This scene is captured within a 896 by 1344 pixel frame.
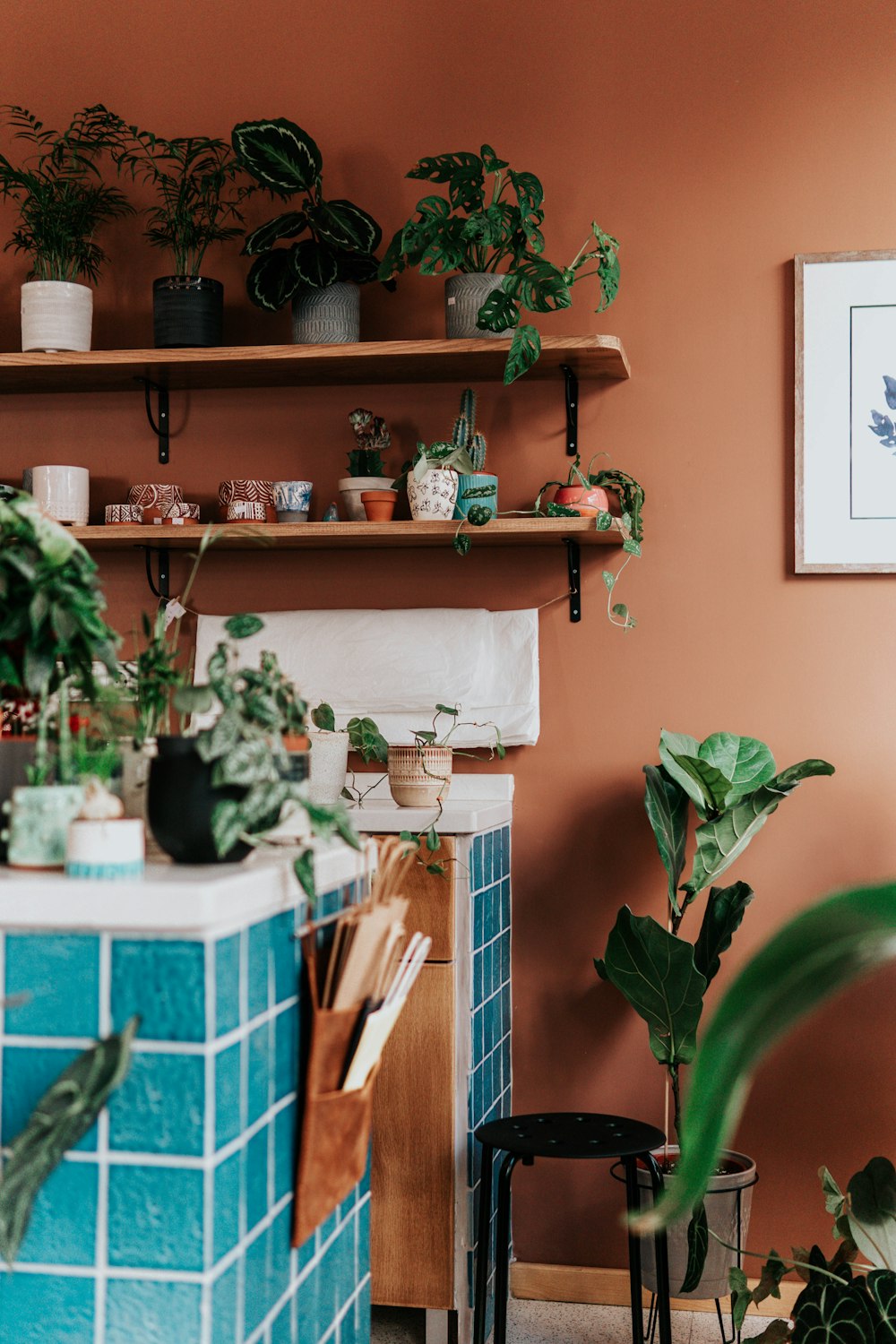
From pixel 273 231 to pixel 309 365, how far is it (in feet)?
0.91

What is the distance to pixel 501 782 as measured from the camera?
281 centimetres

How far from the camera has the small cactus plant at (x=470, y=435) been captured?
105 inches

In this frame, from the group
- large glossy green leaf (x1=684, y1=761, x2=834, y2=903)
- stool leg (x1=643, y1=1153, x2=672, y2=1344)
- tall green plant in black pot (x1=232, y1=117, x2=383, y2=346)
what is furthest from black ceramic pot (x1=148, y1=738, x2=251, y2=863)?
tall green plant in black pot (x1=232, y1=117, x2=383, y2=346)

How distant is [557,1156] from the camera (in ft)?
6.77

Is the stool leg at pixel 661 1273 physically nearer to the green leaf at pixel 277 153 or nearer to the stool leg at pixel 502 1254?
the stool leg at pixel 502 1254

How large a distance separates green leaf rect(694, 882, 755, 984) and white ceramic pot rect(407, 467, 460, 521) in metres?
0.94

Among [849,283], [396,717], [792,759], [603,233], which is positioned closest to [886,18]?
[849,283]

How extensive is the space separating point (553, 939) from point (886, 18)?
6.80 feet

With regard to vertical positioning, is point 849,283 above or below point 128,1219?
above

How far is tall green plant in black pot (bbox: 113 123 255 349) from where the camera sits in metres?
2.76

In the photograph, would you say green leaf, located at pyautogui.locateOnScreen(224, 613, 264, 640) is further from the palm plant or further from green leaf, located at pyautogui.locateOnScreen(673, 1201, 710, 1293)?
the palm plant

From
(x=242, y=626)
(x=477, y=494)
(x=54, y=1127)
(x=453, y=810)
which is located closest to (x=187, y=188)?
(x=477, y=494)

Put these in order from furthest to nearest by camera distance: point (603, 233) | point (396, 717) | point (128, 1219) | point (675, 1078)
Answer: point (396, 717) < point (603, 233) < point (675, 1078) < point (128, 1219)

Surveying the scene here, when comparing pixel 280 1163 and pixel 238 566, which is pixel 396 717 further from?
pixel 280 1163
